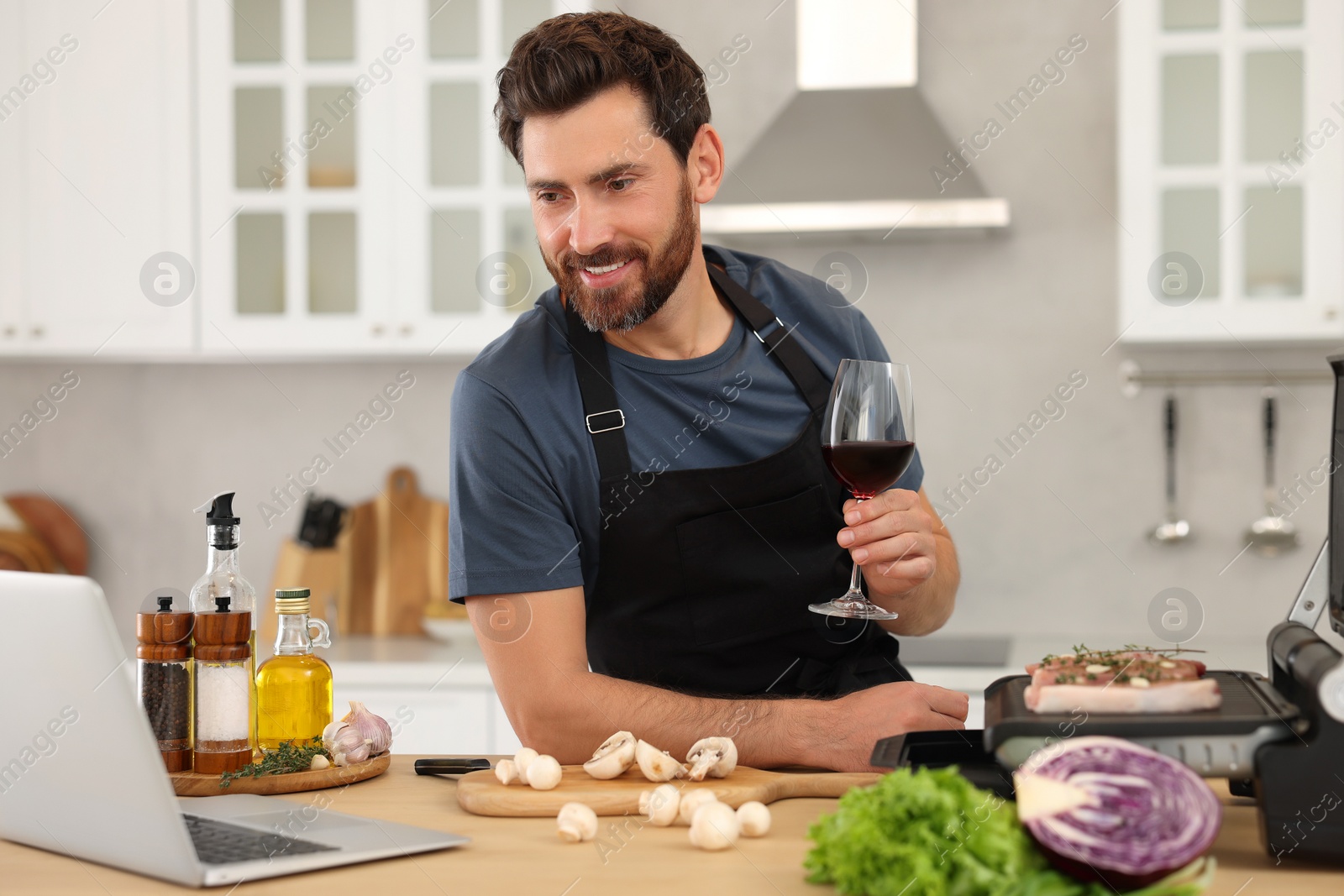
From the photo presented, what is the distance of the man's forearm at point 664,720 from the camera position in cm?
137

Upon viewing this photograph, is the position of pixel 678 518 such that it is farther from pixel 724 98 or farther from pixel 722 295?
pixel 724 98

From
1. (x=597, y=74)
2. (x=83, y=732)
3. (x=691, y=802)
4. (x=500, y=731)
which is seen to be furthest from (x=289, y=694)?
(x=500, y=731)

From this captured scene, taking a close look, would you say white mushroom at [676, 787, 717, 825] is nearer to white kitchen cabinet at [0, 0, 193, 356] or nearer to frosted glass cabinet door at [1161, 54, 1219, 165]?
frosted glass cabinet door at [1161, 54, 1219, 165]

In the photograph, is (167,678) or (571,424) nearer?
(167,678)

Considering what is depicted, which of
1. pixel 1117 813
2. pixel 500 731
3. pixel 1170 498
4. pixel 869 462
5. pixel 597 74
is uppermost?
pixel 597 74

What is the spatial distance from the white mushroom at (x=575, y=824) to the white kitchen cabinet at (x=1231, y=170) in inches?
87.7

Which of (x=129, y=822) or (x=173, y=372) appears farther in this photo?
(x=173, y=372)

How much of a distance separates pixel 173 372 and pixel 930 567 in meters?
2.84

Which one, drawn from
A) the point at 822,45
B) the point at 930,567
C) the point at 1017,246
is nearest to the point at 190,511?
the point at 822,45

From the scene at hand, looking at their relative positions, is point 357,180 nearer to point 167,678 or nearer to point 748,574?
point 748,574

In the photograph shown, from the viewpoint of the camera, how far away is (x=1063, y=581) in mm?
3238

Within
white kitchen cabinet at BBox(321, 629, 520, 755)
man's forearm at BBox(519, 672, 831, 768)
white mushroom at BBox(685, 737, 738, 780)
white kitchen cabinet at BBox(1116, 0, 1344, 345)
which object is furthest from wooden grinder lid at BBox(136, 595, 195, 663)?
white kitchen cabinet at BBox(1116, 0, 1344, 345)

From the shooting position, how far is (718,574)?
1.67 metres

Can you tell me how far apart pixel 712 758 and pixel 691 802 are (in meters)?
0.14
